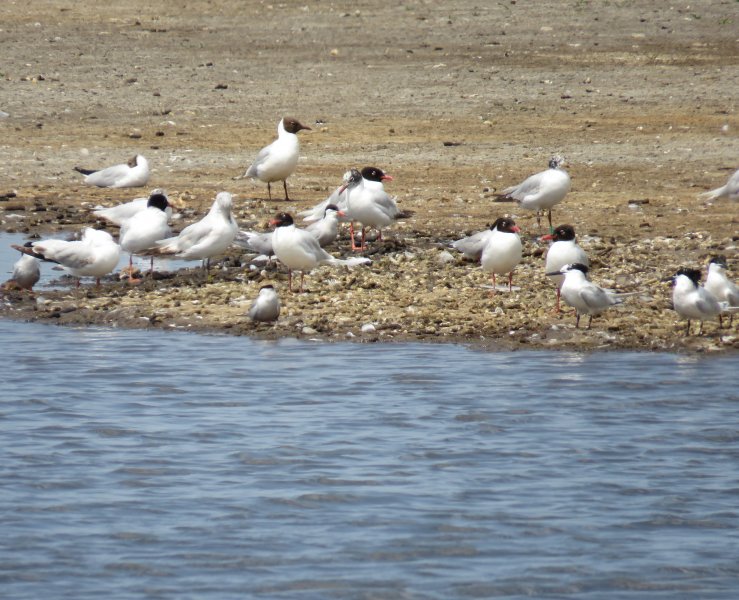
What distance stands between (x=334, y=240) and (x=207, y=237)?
1825mm

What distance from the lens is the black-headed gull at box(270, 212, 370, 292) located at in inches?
492

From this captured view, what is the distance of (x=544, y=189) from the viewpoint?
1441 centimetres

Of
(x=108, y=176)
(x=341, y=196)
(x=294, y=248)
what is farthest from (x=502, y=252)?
(x=108, y=176)

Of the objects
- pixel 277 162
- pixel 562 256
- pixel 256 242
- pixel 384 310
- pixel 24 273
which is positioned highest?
pixel 277 162

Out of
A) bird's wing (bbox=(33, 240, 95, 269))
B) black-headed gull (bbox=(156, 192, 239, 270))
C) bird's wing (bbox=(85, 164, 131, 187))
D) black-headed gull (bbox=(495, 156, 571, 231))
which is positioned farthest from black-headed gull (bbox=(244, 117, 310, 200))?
bird's wing (bbox=(33, 240, 95, 269))

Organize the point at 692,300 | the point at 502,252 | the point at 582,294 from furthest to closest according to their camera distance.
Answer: the point at 502,252 → the point at 582,294 → the point at 692,300

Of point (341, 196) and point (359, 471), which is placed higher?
point (341, 196)

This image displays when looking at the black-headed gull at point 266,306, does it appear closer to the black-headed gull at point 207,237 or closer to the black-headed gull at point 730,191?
the black-headed gull at point 207,237

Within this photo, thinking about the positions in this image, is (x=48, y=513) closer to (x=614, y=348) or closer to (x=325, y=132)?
(x=614, y=348)

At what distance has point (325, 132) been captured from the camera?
2072cm

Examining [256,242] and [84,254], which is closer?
[84,254]

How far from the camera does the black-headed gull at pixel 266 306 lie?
1152cm

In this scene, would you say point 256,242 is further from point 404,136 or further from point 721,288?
point 404,136

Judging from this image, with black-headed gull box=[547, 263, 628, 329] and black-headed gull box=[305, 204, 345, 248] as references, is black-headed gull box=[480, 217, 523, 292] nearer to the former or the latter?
black-headed gull box=[547, 263, 628, 329]
